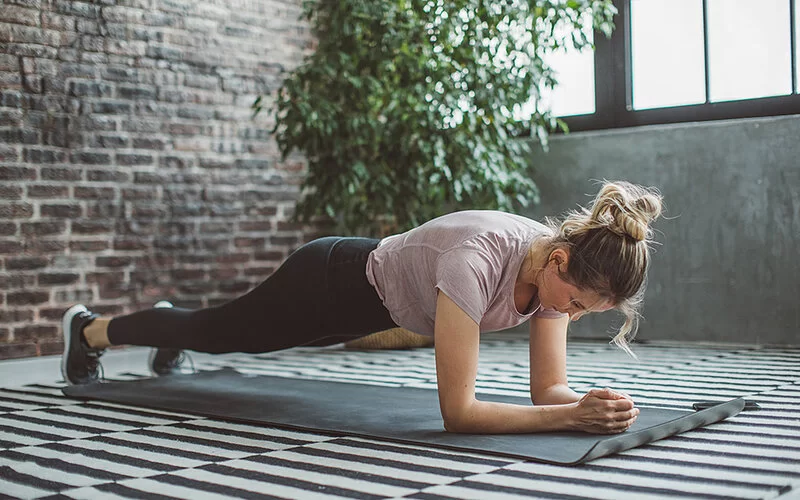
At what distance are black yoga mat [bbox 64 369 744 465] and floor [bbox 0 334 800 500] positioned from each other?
0.04m

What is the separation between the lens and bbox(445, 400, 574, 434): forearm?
2.18 metres

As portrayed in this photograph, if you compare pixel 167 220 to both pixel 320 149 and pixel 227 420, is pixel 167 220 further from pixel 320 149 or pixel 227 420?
pixel 227 420

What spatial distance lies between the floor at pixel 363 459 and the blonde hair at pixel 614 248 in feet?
1.23

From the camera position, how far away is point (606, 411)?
2119 mm

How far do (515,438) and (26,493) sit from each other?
Result: 107cm

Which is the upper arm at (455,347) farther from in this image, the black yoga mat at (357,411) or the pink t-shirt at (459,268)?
the black yoga mat at (357,411)

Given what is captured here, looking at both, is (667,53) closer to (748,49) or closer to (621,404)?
(748,49)

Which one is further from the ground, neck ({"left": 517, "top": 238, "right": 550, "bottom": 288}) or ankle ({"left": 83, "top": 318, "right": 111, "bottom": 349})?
neck ({"left": 517, "top": 238, "right": 550, "bottom": 288})

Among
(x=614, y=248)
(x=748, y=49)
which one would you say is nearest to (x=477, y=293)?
(x=614, y=248)

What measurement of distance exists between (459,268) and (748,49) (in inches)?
110

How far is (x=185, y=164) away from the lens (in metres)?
4.41

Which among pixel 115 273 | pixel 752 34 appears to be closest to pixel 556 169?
pixel 752 34

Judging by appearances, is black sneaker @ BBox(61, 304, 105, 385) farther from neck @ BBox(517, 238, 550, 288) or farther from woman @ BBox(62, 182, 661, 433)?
neck @ BBox(517, 238, 550, 288)

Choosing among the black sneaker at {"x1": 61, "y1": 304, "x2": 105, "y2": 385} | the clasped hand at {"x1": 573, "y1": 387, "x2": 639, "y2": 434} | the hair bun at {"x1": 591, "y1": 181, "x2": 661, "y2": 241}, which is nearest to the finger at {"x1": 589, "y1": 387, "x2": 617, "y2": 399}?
the clasped hand at {"x1": 573, "y1": 387, "x2": 639, "y2": 434}
